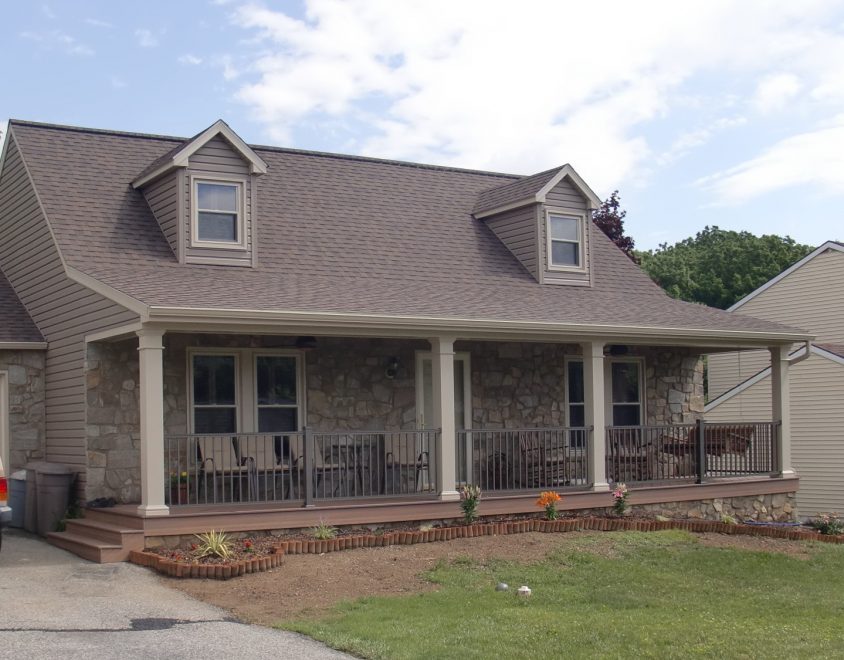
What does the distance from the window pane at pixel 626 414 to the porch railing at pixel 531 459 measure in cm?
151

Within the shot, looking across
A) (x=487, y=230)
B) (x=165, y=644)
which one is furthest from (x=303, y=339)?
(x=165, y=644)

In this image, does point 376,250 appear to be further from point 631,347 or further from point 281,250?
point 631,347

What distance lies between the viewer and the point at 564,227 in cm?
1788

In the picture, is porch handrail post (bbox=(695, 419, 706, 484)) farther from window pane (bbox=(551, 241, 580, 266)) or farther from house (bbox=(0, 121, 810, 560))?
window pane (bbox=(551, 241, 580, 266))

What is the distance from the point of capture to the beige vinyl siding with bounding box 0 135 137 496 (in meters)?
13.6

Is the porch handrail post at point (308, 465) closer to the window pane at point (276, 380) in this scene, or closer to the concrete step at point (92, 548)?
the window pane at point (276, 380)

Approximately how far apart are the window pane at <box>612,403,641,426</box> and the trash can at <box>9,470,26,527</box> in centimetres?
900

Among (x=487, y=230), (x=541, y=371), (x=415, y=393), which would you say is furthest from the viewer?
(x=487, y=230)

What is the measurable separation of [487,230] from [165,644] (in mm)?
11469

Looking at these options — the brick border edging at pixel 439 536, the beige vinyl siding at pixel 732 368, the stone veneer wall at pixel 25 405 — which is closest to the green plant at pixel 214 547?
the brick border edging at pixel 439 536

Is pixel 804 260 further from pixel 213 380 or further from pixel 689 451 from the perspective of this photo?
pixel 213 380

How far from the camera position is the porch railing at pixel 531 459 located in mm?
14836

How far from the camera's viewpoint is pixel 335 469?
48.9ft

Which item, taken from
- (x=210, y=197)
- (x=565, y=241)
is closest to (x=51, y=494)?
(x=210, y=197)
